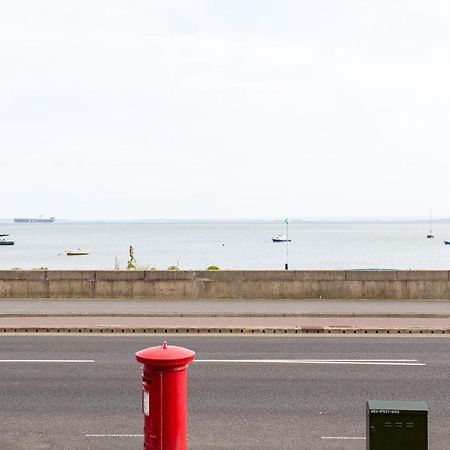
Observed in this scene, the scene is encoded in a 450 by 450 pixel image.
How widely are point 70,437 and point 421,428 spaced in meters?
4.90

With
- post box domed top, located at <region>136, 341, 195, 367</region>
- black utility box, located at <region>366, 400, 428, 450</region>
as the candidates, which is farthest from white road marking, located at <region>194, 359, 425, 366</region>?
black utility box, located at <region>366, 400, 428, 450</region>

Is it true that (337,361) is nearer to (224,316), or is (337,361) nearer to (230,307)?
(224,316)

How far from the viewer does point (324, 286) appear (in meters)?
21.8

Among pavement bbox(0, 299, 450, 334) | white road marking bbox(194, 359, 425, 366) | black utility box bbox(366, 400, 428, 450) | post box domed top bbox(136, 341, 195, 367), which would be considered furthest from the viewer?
pavement bbox(0, 299, 450, 334)

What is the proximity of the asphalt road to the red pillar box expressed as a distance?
1405 millimetres

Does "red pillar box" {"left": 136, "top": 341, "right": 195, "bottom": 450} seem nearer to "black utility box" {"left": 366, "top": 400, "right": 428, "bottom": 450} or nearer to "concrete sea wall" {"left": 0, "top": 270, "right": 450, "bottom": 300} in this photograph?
"black utility box" {"left": 366, "top": 400, "right": 428, "bottom": 450}

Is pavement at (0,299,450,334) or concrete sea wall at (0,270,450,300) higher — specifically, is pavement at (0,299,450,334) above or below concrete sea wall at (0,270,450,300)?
below

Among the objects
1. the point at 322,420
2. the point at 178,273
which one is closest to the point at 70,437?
the point at 322,420

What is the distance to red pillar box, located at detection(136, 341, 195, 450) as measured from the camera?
257 inches

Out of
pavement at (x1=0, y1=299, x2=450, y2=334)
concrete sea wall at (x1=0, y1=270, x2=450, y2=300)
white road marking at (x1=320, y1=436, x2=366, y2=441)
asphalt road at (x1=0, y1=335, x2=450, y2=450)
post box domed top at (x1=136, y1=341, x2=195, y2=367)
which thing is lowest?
white road marking at (x1=320, y1=436, x2=366, y2=441)

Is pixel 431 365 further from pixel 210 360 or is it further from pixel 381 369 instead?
pixel 210 360

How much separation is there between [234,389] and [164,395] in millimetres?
4481

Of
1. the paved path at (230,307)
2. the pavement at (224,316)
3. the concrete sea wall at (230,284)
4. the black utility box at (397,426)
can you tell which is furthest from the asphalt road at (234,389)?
the concrete sea wall at (230,284)

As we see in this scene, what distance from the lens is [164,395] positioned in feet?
21.7
